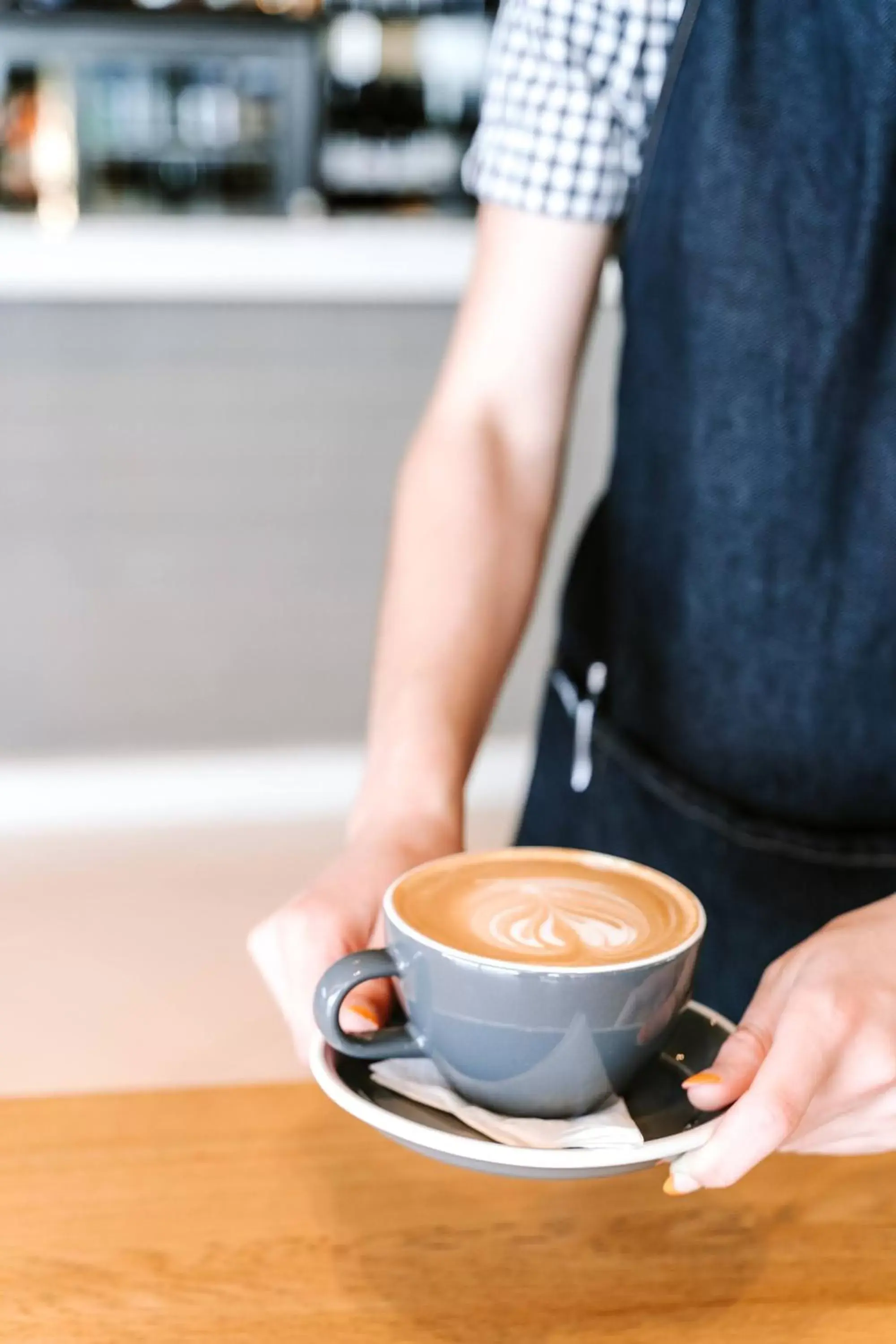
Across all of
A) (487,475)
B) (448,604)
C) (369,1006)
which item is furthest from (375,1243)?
(487,475)

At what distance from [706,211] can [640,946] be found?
53 cm

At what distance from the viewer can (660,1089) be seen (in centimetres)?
57

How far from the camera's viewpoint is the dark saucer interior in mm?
540

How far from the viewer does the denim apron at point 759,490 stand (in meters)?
0.88

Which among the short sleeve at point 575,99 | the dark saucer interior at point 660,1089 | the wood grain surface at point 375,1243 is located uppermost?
the short sleeve at point 575,99

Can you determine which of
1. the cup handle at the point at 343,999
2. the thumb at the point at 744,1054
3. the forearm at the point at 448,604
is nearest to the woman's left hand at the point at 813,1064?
the thumb at the point at 744,1054

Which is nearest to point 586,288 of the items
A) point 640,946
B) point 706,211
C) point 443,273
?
point 706,211

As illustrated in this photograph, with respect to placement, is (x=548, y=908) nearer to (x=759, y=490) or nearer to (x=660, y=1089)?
(x=660, y=1089)

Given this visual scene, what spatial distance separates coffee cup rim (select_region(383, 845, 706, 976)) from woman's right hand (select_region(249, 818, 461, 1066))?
0.04 metres

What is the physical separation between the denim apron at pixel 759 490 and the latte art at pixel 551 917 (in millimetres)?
382

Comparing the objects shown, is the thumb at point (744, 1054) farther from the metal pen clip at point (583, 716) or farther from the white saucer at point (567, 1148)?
the metal pen clip at point (583, 716)

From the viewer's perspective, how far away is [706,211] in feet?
2.98

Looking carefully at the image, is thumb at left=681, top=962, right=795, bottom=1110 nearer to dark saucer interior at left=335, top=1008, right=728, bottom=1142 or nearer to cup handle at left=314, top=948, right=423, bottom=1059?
dark saucer interior at left=335, top=1008, right=728, bottom=1142

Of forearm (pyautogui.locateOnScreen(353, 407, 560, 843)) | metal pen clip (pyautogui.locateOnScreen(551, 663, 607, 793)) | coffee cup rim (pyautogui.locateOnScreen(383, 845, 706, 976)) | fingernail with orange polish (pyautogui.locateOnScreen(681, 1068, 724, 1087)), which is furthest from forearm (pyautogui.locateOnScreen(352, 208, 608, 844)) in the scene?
fingernail with orange polish (pyautogui.locateOnScreen(681, 1068, 724, 1087))
